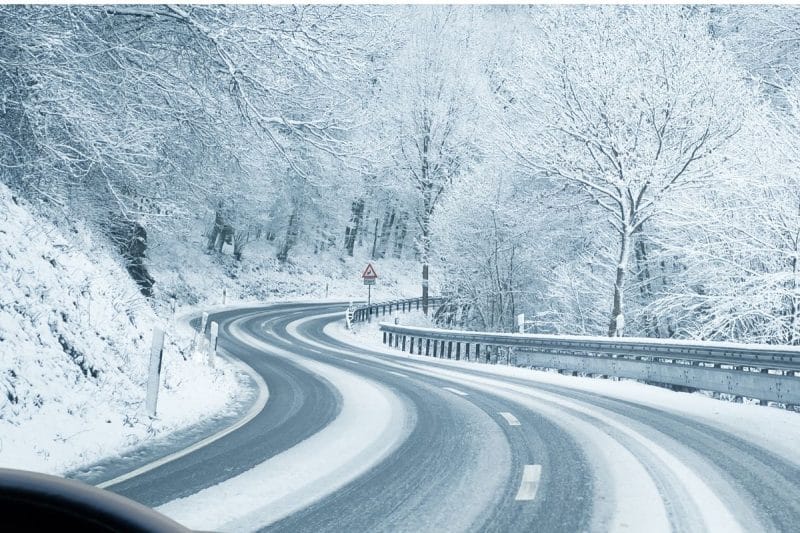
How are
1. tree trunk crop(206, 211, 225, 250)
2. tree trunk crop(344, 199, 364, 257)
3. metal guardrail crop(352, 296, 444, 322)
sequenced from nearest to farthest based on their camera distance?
1. metal guardrail crop(352, 296, 444, 322)
2. tree trunk crop(206, 211, 225, 250)
3. tree trunk crop(344, 199, 364, 257)

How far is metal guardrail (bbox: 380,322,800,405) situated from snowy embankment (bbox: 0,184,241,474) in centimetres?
853

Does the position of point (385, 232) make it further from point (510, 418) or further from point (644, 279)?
point (510, 418)

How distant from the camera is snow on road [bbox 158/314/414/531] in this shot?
13.5 ft

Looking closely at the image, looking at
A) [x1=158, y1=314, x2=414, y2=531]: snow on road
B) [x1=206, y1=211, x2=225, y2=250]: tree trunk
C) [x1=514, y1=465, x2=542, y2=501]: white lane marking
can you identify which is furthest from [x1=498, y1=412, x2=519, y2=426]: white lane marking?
[x1=206, y1=211, x2=225, y2=250]: tree trunk

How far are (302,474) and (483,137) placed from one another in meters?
18.3

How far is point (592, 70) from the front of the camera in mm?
18109

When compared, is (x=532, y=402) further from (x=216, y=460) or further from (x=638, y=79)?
(x=638, y=79)

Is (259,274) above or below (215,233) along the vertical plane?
below

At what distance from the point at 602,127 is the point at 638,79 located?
168cm

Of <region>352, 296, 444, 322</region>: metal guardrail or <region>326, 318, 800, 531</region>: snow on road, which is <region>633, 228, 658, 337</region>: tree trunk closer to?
<region>326, 318, 800, 531</region>: snow on road

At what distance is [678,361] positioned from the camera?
12.9m

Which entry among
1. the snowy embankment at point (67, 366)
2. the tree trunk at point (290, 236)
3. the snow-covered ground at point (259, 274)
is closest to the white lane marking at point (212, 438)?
the snowy embankment at point (67, 366)

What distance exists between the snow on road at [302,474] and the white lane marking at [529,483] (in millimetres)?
1438

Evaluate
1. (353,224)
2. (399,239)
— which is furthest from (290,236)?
(399,239)
